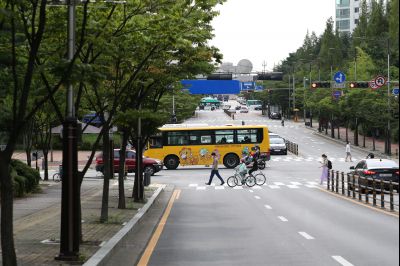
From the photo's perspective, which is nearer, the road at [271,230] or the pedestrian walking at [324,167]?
the road at [271,230]

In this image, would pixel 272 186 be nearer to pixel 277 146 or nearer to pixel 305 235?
pixel 305 235

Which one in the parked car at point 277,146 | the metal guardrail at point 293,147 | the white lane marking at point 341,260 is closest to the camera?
the white lane marking at point 341,260

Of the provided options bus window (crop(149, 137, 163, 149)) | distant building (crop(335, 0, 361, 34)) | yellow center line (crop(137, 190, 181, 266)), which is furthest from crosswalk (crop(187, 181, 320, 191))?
distant building (crop(335, 0, 361, 34))

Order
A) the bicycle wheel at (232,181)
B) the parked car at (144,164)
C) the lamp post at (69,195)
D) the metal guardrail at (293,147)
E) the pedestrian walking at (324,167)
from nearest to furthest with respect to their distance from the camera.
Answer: the lamp post at (69,195) < the pedestrian walking at (324,167) < the bicycle wheel at (232,181) < the parked car at (144,164) < the metal guardrail at (293,147)

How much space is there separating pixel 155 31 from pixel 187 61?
6744 mm

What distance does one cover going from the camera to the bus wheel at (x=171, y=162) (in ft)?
176

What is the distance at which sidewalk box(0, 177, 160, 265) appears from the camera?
42.0 feet

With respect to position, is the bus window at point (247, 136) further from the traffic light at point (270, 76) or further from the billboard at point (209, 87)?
the traffic light at point (270, 76)

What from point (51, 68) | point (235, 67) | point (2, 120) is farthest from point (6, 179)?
point (235, 67)

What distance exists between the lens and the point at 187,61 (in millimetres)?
22156

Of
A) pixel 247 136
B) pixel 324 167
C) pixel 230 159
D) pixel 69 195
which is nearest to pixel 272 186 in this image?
pixel 324 167

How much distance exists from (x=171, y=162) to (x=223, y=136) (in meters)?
4.53

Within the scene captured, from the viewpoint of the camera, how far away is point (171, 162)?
2115 inches

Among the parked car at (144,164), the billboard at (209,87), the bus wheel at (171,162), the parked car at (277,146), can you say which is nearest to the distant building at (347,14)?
the parked car at (277,146)
